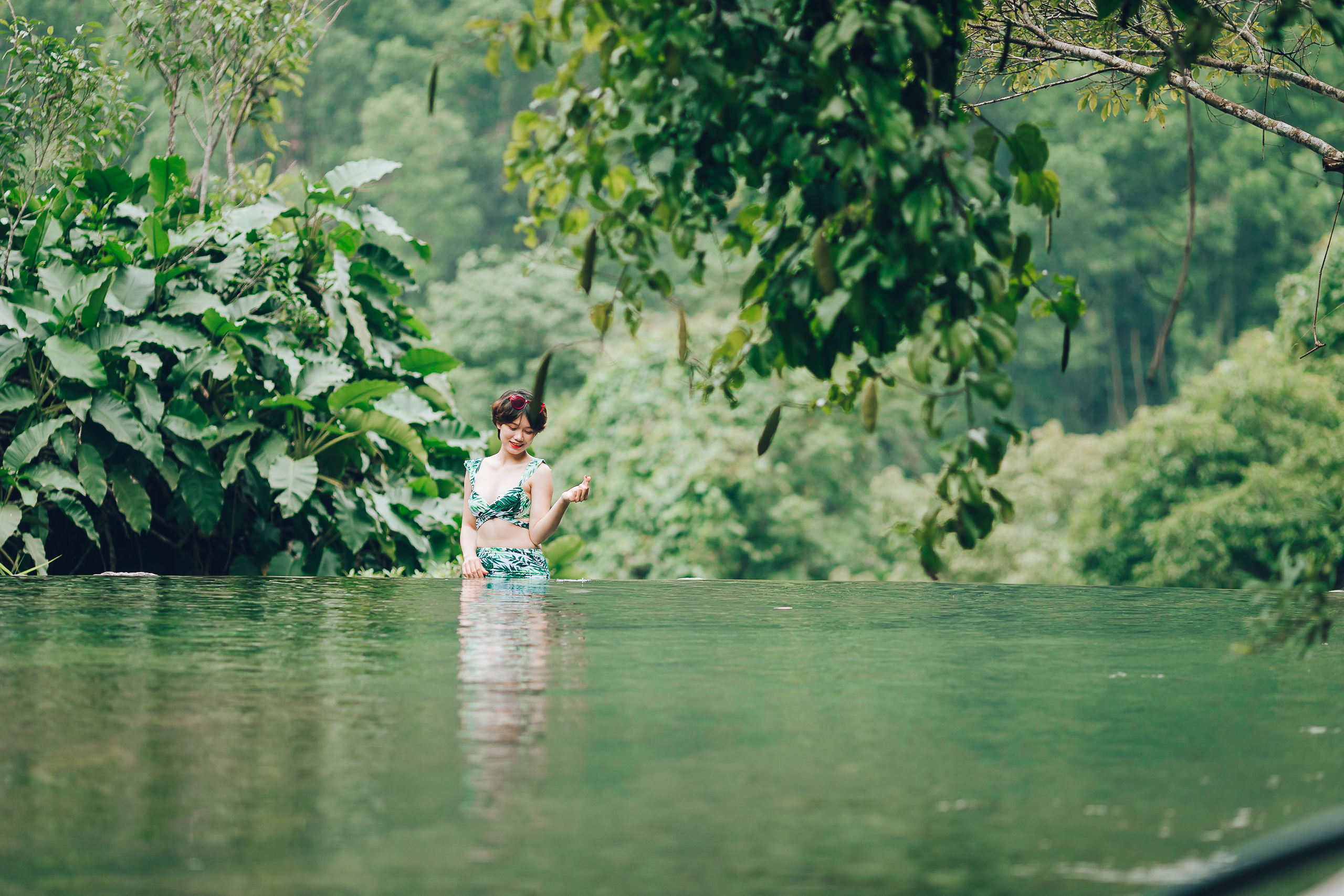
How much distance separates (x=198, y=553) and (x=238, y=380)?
1116 millimetres

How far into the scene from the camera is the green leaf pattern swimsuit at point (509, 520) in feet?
21.8

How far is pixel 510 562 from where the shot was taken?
6867 mm

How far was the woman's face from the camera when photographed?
6.45 metres

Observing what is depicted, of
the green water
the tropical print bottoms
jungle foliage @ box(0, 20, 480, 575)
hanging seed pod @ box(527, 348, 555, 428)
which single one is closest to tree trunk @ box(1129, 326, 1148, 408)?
jungle foliage @ box(0, 20, 480, 575)

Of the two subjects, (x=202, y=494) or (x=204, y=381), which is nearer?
(x=202, y=494)

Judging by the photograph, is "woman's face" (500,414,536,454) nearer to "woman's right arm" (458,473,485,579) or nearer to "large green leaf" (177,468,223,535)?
"woman's right arm" (458,473,485,579)

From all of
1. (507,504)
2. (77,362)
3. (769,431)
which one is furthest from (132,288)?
(769,431)

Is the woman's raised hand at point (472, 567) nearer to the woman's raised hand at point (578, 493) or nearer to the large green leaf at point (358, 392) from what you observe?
the woman's raised hand at point (578, 493)

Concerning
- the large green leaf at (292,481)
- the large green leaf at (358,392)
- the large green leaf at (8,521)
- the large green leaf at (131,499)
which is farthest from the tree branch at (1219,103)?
the large green leaf at (8,521)

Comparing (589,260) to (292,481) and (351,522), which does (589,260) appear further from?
(351,522)

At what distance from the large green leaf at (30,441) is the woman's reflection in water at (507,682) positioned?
2909 millimetres

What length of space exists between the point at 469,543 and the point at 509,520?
8.6 inches

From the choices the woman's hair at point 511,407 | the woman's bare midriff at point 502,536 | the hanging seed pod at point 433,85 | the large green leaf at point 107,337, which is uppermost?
the large green leaf at point 107,337

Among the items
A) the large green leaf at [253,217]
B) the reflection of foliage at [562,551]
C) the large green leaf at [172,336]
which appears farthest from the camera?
the reflection of foliage at [562,551]
